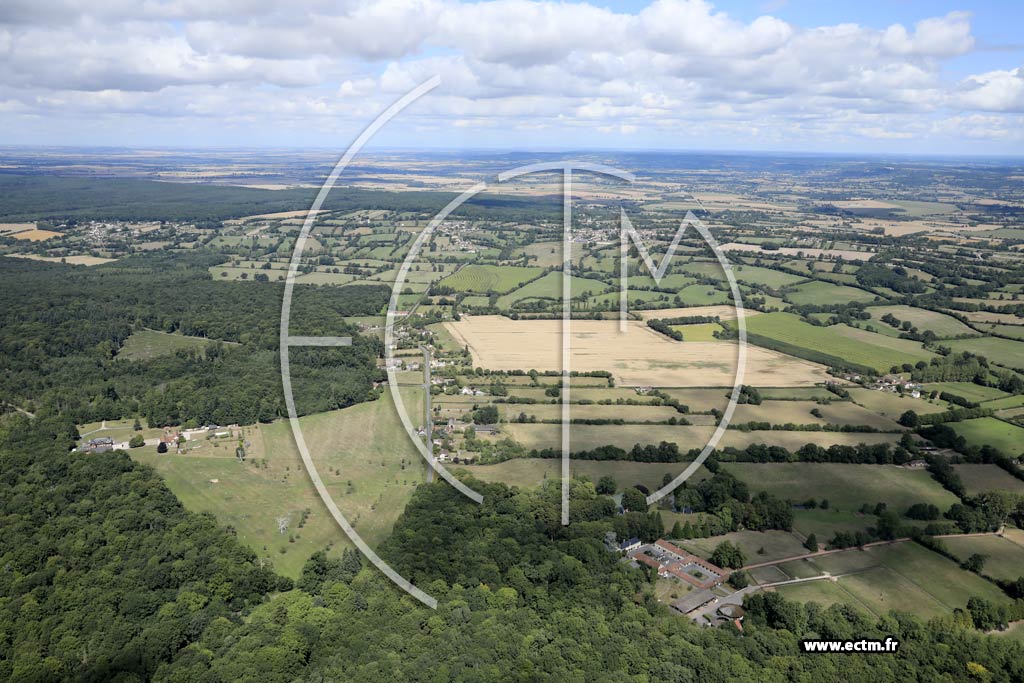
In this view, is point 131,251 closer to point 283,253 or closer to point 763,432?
point 283,253

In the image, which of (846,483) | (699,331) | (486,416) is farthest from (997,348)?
(486,416)

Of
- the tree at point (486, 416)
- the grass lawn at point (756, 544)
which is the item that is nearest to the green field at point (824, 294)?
the tree at point (486, 416)

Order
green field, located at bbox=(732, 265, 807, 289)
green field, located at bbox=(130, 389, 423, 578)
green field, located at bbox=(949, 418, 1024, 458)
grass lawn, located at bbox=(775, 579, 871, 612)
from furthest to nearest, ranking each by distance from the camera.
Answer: green field, located at bbox=(732, 265, 807, 289), green field, located at bbox=(949, 418, 1024, 458), green field, located at bbox=(130, 389, 423, 578), grass lawn, located at bbox=(775, 579, 871, 612)

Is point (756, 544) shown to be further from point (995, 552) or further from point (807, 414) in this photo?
point (807, 414)

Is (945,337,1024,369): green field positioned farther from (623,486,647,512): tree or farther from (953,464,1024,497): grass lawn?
(623,486,647,512): tree

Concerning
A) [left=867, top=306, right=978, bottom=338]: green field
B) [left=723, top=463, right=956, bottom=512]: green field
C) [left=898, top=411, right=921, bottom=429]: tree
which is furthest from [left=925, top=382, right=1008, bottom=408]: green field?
[left=723, top=463, right=956, bottom=512]: green field

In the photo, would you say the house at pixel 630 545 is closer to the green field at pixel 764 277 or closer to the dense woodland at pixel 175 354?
the dense woodland at pixel 175 354
